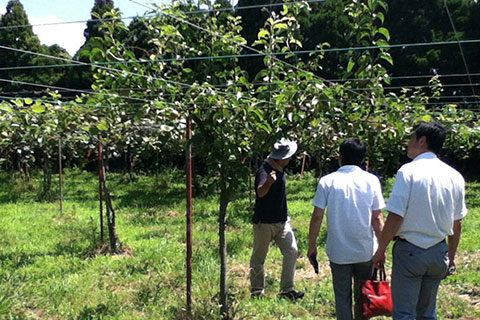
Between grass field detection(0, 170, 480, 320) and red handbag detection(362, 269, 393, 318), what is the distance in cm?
121

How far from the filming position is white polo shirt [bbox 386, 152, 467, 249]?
2.51 metres

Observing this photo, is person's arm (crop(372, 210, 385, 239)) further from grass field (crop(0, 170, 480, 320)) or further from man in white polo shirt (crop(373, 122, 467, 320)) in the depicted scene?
grass field (crop(0, 170, 480, 320))

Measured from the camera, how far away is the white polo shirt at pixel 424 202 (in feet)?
8.22

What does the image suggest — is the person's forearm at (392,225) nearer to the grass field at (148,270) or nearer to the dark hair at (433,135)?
the dark hair at (433,135)

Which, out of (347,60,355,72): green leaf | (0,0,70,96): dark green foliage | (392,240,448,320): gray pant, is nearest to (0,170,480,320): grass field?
(392,240,448,320): gray pant

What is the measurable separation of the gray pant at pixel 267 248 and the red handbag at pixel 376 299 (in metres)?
1.48

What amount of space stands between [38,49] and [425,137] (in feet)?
86.9

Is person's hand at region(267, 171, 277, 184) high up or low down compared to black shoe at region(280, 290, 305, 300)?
up

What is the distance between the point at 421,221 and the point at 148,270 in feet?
12.1

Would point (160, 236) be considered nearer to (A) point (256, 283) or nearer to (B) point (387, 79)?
(A) point (256, 283)

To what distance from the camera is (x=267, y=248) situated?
4277 mm

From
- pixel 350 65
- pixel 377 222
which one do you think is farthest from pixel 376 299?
pixel 350 65

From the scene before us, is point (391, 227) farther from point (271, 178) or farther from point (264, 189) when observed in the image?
point (264, 189)

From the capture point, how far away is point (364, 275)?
297 cm
